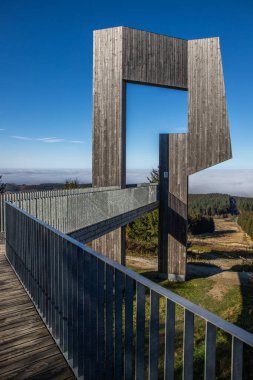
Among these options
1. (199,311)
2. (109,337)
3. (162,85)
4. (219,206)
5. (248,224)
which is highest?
(162,85)

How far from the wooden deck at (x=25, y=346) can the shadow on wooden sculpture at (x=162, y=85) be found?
10.0 metres

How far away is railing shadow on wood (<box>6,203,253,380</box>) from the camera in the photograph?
4.78ft

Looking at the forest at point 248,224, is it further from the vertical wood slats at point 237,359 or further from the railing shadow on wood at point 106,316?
the vertical wood slats at point 237,359

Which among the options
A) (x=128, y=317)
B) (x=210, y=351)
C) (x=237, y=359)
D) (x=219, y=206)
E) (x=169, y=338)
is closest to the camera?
(x=237, y=359)

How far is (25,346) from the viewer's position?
3.05m

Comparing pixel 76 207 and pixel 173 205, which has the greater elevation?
pixel 76 207

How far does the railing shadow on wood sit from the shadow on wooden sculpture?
10.6m

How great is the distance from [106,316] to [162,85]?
14.6 metres

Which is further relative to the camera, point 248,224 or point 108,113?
point 248,224

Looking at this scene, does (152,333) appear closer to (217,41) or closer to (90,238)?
(90,238)

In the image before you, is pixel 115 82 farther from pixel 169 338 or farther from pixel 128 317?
pixel 169 338

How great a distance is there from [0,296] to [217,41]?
48.4 ft

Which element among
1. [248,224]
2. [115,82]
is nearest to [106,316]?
[115,82]

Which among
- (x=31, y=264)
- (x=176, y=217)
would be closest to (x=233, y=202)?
(x=176, y=217)
